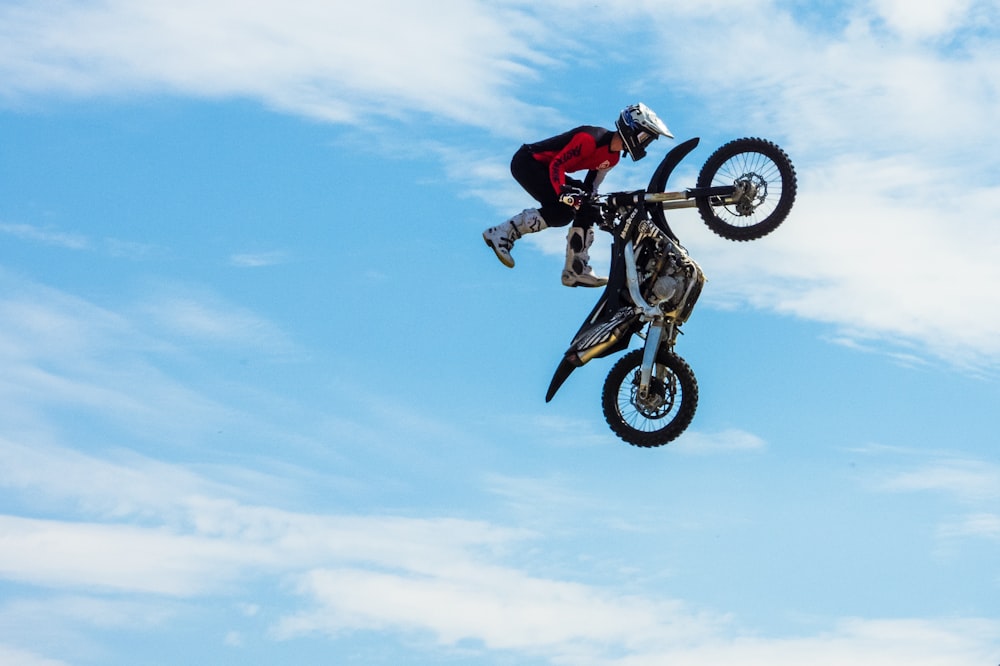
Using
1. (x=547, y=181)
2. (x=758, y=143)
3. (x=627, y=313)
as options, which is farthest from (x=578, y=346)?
(x=758, y=143)

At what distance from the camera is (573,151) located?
818 inches

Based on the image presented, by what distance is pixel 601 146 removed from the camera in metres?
20.8

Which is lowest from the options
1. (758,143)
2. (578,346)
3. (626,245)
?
(578,346)

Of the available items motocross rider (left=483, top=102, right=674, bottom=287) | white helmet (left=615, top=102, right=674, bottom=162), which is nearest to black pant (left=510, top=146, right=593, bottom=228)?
motocross rider (left=483, top=102, right=674, bottom=287)

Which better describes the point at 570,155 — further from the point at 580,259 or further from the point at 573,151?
the point at 580,259

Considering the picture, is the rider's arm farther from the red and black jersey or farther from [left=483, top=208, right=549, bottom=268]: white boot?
[left=483, top=208, right=549, bottom=268]: white boot

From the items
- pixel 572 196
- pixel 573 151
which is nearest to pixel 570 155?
pixel 573 151

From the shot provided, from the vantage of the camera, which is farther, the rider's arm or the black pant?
the black pant

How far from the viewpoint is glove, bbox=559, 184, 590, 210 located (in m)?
20.8

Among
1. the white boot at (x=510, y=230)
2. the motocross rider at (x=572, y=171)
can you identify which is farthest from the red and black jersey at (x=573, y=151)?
the white boot at (x=510, y=230)

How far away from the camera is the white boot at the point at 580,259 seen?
2114cm

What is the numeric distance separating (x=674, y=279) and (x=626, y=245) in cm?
87

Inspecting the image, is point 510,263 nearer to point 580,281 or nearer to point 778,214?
point 580,281

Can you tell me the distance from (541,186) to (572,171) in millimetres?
533
